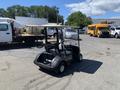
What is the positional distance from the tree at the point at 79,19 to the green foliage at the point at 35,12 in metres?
10.9

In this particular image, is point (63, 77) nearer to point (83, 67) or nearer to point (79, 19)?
point (83, 67)

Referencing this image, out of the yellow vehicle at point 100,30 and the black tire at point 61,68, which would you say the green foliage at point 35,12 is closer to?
the yellow vehicle at point 100,30

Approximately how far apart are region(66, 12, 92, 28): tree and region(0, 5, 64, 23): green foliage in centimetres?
1087

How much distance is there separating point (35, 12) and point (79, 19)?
89.9 ft

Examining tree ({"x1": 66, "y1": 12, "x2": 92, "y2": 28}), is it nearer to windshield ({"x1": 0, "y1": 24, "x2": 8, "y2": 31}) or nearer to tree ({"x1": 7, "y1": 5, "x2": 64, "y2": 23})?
tree ({"x1": 7, "y1": 5, "x2": 64, "y2": 23})

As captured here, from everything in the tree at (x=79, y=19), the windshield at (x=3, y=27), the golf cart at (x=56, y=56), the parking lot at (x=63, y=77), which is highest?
the tree at (x=79, y=19)

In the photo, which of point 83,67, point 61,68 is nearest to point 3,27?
point 83,67

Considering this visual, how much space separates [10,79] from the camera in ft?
25.7

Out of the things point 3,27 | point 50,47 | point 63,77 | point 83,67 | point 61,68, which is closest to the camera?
point 63,77

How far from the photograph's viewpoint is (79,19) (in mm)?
66125

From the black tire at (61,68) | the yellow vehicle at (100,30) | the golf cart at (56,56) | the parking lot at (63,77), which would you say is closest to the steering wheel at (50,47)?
the golf cart at (56,56)

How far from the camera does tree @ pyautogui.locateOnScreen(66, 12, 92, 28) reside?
63.8m

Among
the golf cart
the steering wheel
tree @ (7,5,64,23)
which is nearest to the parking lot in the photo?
the golf cart

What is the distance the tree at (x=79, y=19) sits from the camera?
63.8 metres
